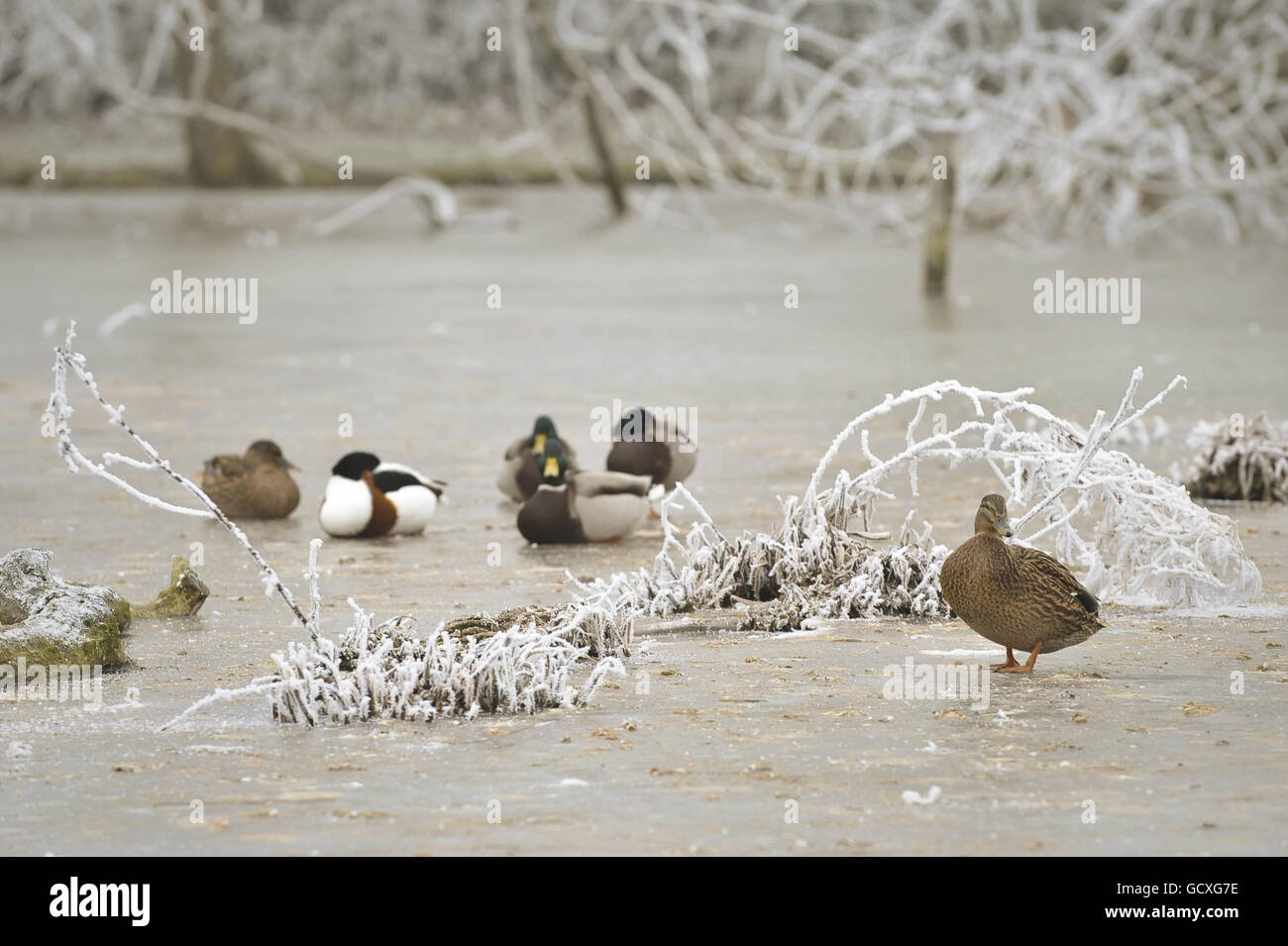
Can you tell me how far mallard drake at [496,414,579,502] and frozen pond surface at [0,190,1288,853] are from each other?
183 millimetres

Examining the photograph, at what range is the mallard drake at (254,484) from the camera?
1128 cm

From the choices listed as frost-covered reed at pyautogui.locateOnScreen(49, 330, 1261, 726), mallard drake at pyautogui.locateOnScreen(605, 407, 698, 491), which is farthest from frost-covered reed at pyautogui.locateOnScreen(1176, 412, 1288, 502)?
mallard drake at pyautogui.locateOnScreen(605, 407, 698, 491)

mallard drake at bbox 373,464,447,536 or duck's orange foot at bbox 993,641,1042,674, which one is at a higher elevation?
mallard drake at bbox 373,464,447,536

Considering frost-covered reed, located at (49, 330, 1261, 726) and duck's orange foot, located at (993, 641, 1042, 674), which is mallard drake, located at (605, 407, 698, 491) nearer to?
frost-covered reed, located at (49, 330, 1261, 726)

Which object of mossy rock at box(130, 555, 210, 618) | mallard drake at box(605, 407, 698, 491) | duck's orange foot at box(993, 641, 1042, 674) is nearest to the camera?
duck's orange foot at box(993, 641, 1042, 674)

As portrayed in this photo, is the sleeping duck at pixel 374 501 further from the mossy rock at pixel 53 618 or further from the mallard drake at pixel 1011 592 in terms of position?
the mallard drake at pixel 1011 592

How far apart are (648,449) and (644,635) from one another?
323cm

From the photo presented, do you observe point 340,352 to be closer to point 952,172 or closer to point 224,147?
point 952,172

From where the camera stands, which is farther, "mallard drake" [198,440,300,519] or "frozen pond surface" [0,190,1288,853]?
"mallard drake" [198,440,300,519]

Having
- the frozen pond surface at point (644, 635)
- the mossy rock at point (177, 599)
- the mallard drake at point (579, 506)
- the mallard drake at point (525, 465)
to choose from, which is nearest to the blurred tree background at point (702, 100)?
the frozen pond surface at point (644, 635)

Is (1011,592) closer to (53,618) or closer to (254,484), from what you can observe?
(53,618)

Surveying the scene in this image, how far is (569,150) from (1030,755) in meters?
38.7

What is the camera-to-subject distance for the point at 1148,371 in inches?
667

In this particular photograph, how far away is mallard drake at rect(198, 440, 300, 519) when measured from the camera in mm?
11281
